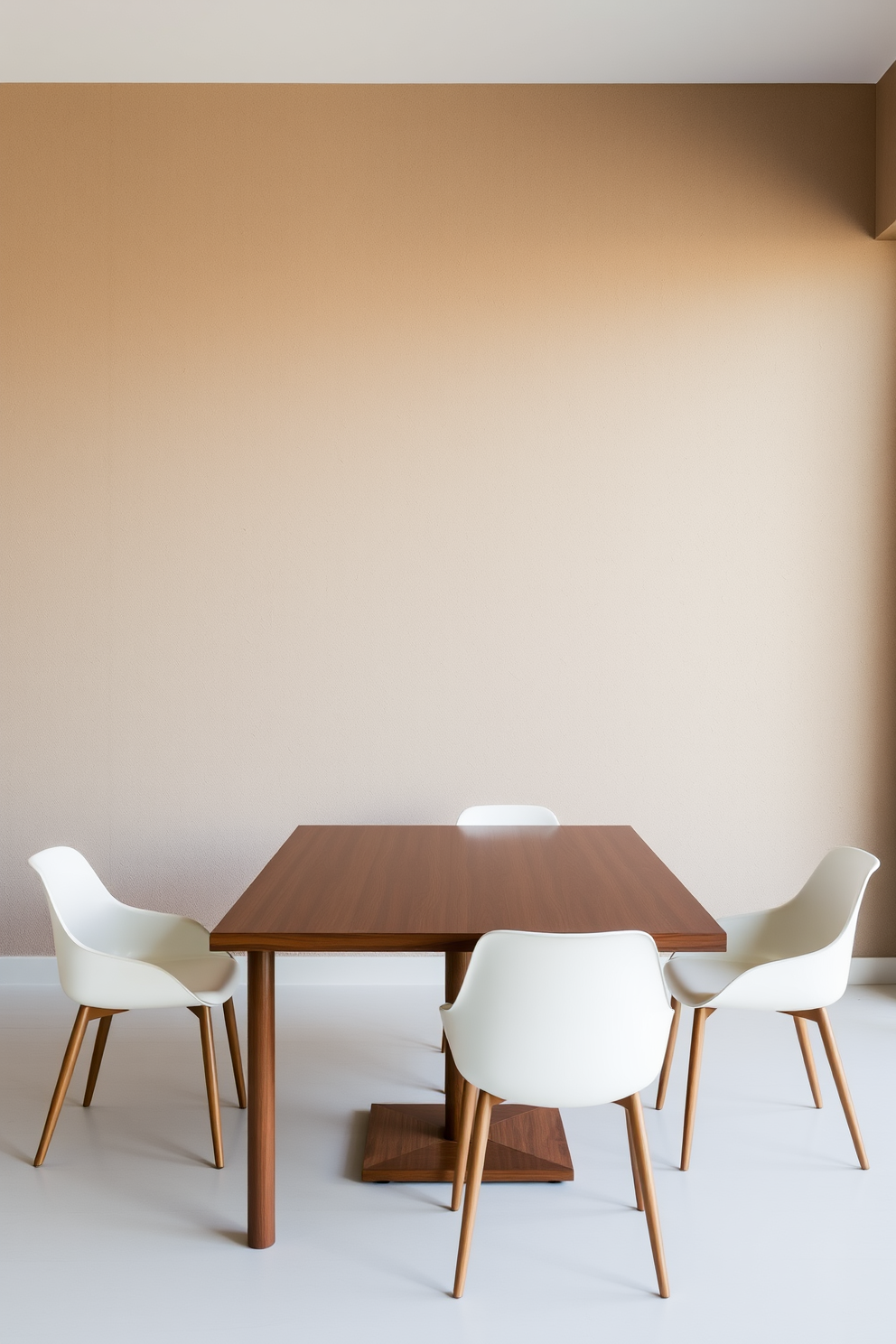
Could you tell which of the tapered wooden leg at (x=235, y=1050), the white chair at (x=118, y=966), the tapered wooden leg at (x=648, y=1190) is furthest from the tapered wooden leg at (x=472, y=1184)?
the tapered wooden leg at (x=235, y=1050)

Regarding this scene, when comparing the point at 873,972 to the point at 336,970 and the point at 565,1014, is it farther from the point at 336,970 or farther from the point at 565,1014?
the point at 565,1014

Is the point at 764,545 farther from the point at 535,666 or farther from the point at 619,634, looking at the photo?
the point at 535,666

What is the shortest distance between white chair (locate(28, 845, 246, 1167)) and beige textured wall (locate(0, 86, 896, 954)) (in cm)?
100

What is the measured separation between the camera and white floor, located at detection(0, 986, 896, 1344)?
1915 mm

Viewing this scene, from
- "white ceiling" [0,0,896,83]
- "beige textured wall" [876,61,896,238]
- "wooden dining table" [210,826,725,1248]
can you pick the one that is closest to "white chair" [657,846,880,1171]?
"wooden dining table" [210,826,725,1248]

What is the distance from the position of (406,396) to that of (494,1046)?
2.65 meters

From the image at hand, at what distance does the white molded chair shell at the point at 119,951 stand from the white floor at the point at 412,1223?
433 mm

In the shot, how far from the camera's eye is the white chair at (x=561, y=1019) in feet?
6.00

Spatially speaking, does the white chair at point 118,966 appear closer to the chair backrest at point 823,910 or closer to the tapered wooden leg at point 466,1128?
the tapered wooden leg at point 466,1128

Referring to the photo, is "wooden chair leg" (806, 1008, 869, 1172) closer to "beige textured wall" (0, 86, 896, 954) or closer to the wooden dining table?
the wooden dining table

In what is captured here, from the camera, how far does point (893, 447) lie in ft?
12.6

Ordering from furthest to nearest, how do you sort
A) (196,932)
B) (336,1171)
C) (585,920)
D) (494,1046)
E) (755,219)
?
(755,219) → (196,932) → (336,1171) → (585,920) → (494,1046)

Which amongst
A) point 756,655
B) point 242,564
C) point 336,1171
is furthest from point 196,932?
point 756,655

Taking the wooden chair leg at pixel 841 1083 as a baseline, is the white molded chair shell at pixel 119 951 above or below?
above
